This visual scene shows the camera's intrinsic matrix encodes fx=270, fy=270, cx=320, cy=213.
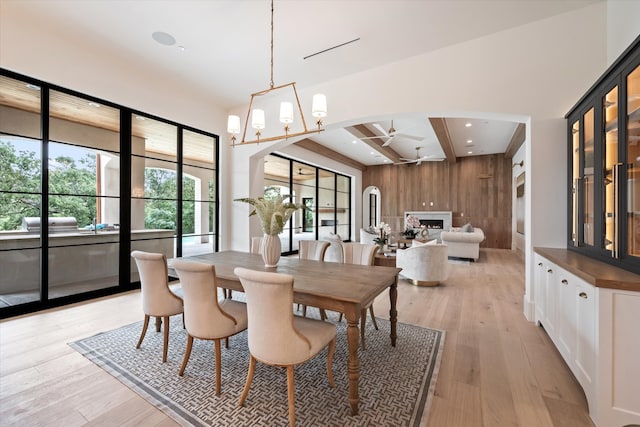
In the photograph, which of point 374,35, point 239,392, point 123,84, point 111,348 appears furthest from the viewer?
point 123,84

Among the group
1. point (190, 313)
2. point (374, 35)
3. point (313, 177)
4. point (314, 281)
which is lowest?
point (190, 313)

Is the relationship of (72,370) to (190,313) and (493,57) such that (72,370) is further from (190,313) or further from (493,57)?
(493,57)

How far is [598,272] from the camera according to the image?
66.9 inches

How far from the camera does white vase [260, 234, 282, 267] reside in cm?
251

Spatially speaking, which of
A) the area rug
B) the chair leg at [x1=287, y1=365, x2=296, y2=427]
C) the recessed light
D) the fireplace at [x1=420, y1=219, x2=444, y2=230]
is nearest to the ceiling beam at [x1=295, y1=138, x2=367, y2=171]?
the fireplace at [x1=420, y1=219, x2=444, y2=230]

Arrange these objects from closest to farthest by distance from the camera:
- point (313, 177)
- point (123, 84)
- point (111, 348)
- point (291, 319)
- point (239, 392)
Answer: point (291, 319), point (239, 392), point (111, 348), point (123, 84), point (313, 177)

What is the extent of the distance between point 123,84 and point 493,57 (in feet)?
16.3

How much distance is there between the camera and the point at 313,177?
856 centimetres

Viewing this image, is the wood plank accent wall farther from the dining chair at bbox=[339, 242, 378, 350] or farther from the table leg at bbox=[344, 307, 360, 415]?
the table leg at bbox=[344, 307, 360, 415]

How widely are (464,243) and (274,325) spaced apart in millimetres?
6462

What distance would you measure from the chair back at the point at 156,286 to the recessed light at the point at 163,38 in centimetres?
266

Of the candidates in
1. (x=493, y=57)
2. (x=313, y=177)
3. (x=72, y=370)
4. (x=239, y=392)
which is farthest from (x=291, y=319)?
(x=313, y=177)

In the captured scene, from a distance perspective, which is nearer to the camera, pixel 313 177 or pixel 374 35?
pixel 374 35

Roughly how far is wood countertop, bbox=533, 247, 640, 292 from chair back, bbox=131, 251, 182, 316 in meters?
2.93
